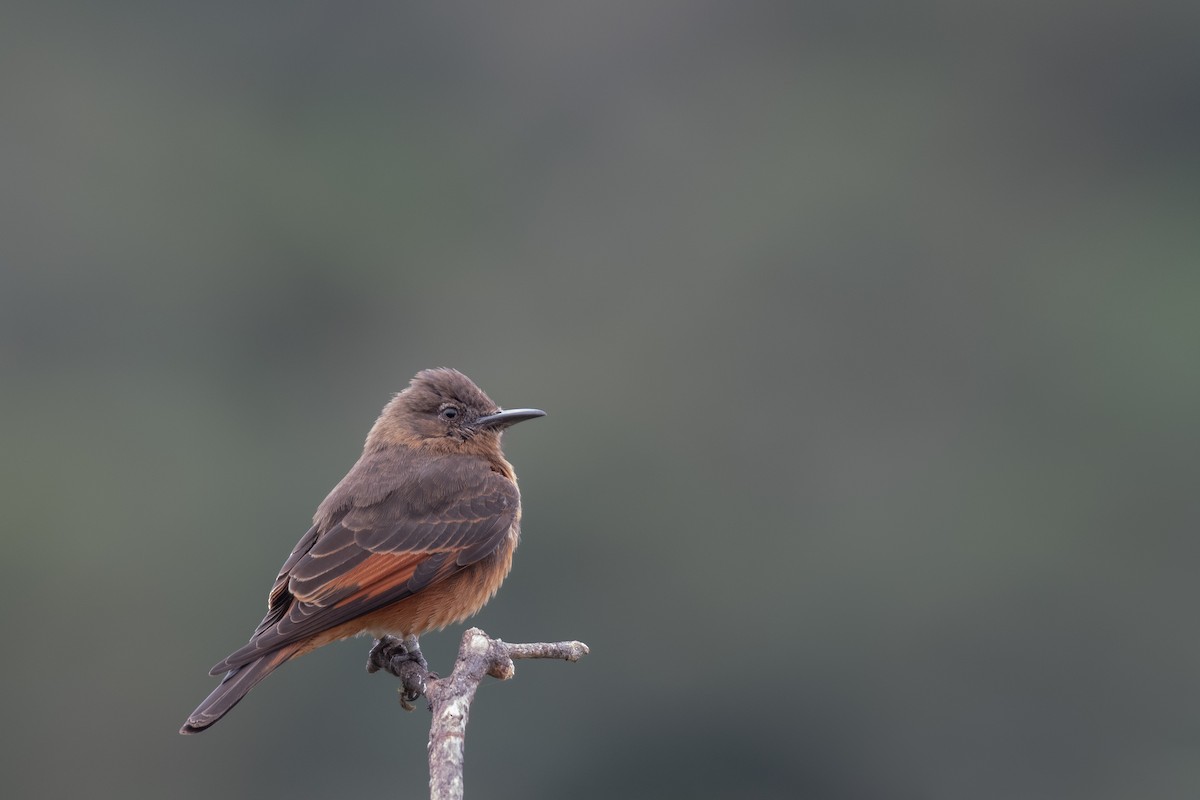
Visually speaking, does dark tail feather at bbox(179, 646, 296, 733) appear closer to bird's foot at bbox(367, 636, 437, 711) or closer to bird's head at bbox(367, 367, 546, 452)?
bird's foot at bbox(367, 636, 437, 711)

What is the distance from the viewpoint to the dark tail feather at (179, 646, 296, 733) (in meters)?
7.38

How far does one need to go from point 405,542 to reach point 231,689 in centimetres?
156

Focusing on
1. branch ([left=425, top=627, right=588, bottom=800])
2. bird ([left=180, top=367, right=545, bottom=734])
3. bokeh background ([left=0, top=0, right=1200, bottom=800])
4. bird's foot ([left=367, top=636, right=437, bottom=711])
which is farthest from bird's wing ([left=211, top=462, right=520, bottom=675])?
bokeh background ([left=0, top=0, right=1200, bottom=800])

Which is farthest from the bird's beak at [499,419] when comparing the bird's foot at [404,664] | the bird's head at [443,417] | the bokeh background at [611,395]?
the bokeh background at [611,395]

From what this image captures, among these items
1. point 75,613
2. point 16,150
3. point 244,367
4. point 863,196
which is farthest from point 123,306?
point 863,196

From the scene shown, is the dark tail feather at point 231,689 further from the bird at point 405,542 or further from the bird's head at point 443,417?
the bird's head at point 443,417

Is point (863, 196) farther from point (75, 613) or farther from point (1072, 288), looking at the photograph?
point (75, 613)

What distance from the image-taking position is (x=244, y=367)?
6481 centimetres

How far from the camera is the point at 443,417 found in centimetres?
1011

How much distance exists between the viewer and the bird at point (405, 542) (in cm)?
838

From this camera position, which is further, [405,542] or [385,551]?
[405,542]

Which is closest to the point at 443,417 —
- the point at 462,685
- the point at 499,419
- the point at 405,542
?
the point at 499,419

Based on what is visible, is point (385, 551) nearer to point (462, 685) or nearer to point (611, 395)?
point (462, 685)

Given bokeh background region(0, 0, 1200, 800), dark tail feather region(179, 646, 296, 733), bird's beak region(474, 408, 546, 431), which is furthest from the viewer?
bokeh background region(0, 0, 1200, 800)
